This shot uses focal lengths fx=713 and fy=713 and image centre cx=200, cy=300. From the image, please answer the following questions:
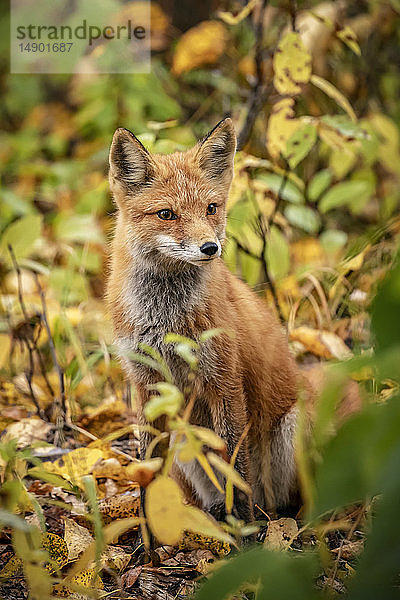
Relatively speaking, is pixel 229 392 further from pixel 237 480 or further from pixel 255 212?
pixel 255 212

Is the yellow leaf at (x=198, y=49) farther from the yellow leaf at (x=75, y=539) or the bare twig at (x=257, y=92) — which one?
the yellow leaf at (x=75, y=539)

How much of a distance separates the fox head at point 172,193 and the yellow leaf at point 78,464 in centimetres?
102

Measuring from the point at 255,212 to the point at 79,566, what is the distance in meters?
2.92

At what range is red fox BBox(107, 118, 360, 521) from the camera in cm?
316

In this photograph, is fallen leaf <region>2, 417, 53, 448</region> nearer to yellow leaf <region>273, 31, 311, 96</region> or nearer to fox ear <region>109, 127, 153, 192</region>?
fox ear <region>109, 127, 153, 192</region>

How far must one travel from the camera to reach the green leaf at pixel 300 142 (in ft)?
13.4

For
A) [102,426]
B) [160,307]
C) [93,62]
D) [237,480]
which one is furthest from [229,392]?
[93,62]

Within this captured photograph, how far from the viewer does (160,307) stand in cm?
324

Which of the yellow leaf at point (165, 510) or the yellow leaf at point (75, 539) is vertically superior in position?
the yellow leaf at point (165, 510)

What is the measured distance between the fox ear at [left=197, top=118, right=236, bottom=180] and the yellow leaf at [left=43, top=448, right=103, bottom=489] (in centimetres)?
146

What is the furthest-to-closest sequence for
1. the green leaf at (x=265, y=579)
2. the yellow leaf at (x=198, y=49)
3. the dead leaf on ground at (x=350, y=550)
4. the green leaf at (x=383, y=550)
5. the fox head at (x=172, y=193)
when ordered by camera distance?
1. the yellow leaf at (x=198, y=49)
2. the fox head at (x=172, y=193)
3. the dead leaf on ground at (x=350, y=550)
4. the green leaf at (x=265, y=579)
5. the green leaf at (x=383, y=550)

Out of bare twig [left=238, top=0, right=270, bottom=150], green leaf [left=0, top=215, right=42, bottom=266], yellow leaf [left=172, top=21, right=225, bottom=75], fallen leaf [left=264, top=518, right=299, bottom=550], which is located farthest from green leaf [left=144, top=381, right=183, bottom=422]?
yellow leaf [left=172, top=21, right=225, bottom=75]

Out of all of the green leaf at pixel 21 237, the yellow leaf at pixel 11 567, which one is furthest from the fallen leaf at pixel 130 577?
the green leaf at pixel 21 237

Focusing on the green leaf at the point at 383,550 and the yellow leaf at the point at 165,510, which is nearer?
the green leaf at the point at 383,550
